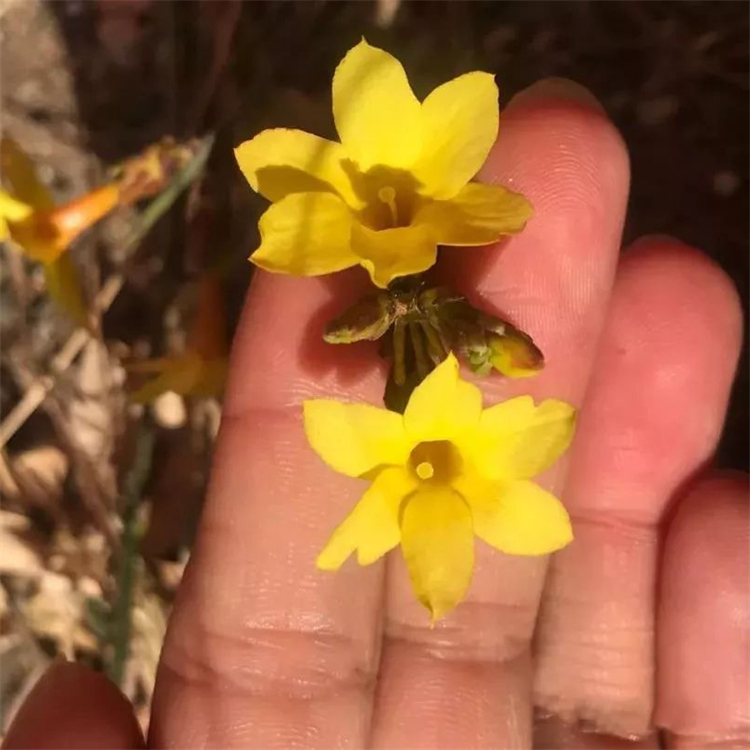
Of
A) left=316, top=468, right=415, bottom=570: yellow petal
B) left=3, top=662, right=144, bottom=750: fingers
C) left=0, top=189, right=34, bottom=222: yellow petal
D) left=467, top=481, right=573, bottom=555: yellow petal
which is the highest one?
left=0, top=189, right=34, bottom=222: yellow petal

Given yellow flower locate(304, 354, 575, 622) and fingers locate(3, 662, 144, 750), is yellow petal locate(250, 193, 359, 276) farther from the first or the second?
fingers locate(3, 662, 144, 750)

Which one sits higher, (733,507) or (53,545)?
(733,507)

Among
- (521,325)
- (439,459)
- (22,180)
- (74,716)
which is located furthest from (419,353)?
(22,180)

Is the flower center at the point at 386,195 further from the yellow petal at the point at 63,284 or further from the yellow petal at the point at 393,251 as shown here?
the yellow petal at the point at 63,284

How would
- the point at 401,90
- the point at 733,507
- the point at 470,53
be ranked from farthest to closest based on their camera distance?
the point at 470,53 < the point at 733,507 < the point at 401,90

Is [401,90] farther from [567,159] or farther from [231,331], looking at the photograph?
→ [231,331]

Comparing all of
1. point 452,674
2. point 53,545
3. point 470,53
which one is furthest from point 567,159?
point 53,545

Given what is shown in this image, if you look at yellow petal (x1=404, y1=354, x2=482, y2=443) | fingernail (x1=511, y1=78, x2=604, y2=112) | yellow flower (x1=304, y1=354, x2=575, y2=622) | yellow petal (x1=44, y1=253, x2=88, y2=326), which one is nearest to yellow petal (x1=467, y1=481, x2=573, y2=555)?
yellow flower (x1=304, y1=354, x2=575, y2=622)

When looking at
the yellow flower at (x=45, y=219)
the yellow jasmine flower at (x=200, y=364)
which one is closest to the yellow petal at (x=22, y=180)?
the yellow flower at (x=45, y=219)
